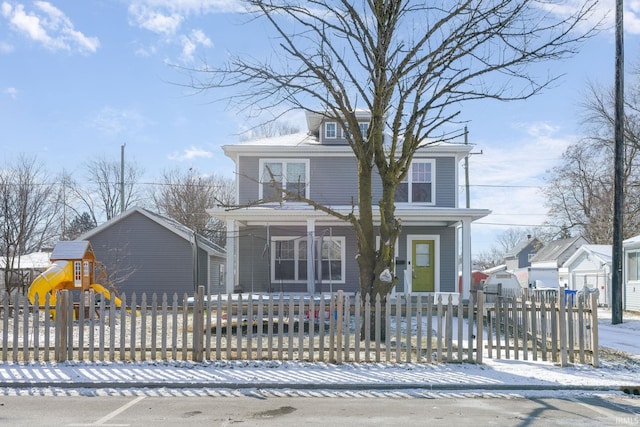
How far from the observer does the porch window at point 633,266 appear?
1099 inches

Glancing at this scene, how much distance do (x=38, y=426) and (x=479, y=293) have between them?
715 cm

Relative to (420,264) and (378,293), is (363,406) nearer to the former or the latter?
(378,293)

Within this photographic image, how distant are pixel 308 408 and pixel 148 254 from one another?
21.4 meters

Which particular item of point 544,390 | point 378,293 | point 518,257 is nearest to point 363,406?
point 544,390

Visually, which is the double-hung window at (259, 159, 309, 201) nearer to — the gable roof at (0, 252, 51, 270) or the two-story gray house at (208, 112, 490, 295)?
the two-story gray house at (208, 112, 490, 295)

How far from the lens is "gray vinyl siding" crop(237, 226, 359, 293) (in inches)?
903

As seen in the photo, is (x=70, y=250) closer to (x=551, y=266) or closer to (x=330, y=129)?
(x=330, y=129)

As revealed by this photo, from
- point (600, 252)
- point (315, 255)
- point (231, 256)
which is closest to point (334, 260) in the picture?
point (315, 255)

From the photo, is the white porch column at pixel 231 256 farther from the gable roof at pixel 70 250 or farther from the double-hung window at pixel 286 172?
the gable roof at pixel 70 250

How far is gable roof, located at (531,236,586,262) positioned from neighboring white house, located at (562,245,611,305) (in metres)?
16.0

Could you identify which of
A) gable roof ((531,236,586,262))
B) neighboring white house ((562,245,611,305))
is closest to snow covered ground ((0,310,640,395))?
neighboring white house ((562,245,611,305))

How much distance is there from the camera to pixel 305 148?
2273 cm

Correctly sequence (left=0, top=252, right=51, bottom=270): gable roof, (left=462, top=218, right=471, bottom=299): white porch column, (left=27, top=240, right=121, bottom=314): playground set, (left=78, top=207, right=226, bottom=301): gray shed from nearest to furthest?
(left=27, top=240, right=121, bottom=314): playground set < (left=462, top=218, right=471, bottom=299): white porch column < (left=78, top=207, right=226, bottom=301): gray shed < (left=0, top=252, right=51, bottom=270): gable roof

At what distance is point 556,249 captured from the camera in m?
60.8
